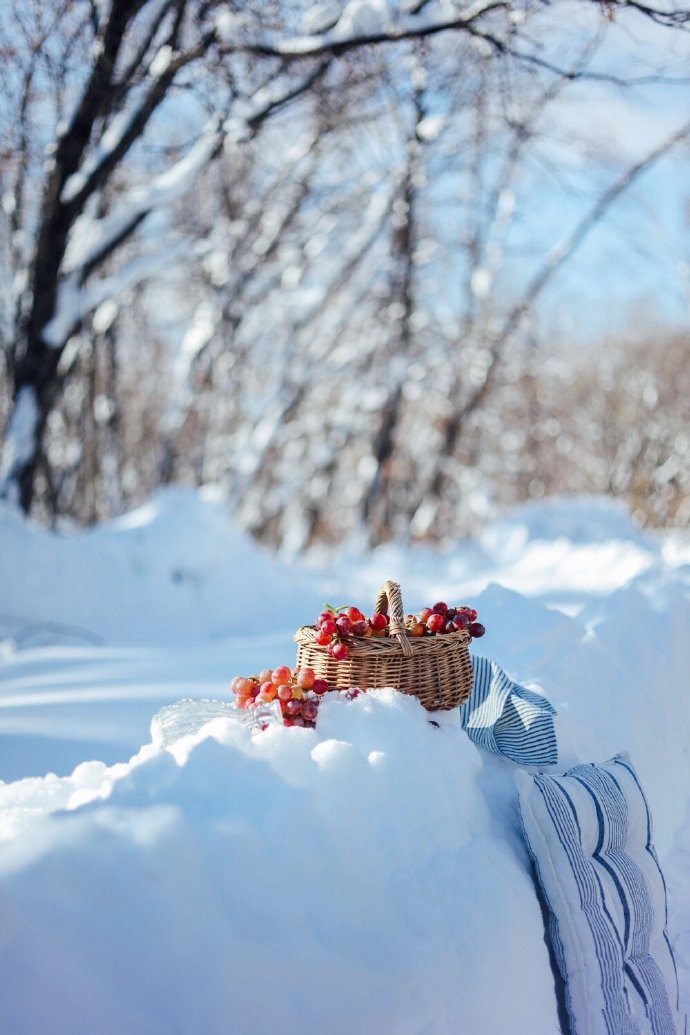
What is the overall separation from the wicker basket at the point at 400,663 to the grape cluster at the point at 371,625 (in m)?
0.02

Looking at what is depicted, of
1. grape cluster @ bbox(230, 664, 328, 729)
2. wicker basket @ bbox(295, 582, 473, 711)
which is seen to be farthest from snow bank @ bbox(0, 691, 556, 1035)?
wicker basket @ bbox(295, 582, 473, 711)

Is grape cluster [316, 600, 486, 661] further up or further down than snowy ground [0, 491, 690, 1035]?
further up

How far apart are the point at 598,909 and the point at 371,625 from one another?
0.89m

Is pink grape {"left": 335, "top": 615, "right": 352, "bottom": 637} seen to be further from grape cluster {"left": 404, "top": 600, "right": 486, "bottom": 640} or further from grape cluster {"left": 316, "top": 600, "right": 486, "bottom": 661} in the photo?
grape cluster {"left": 404, "top": 600, "right": 486, "bottom": 640}

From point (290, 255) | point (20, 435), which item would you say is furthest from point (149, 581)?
point (290, 255)

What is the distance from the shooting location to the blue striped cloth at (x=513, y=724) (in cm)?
244

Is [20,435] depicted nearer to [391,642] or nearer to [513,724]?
[391,642]

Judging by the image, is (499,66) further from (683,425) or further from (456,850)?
(683,425)

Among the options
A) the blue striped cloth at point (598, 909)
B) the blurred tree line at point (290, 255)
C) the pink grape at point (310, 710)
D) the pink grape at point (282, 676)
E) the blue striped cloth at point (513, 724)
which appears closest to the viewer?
the blue striped cloth at point (598, 909)

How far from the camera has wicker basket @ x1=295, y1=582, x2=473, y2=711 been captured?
2346 millimetres

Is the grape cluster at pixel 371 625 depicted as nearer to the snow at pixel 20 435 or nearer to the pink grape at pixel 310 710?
the pink grape at pixel 310 710

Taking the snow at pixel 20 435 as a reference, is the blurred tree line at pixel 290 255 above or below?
above

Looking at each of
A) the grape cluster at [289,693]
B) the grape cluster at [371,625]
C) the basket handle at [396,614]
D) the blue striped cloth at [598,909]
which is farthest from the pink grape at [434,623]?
the blue striped cloth at [598,909]

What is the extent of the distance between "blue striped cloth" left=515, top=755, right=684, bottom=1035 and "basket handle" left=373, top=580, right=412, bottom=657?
1.42 ft
